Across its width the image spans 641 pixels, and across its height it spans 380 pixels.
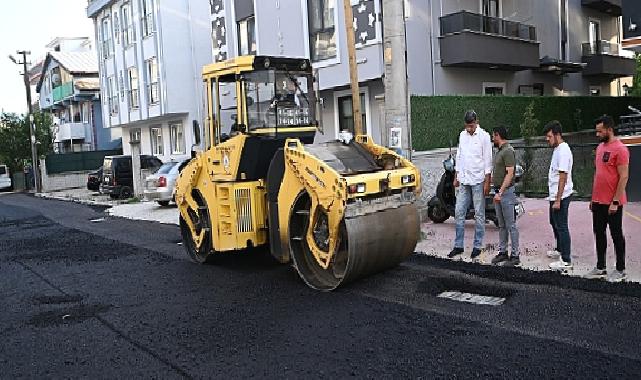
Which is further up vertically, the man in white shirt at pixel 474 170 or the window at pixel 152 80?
the window at pixel 152 80

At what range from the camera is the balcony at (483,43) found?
60.2 ft

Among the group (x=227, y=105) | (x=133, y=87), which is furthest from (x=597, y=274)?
(x=133, y=87)

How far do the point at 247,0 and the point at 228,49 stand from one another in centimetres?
218

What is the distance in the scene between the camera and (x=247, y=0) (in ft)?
75.1

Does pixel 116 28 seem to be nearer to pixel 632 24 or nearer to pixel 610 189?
pixel 632 24

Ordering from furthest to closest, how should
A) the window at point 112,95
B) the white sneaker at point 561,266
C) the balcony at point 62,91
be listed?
the balcony at point 62,91, the window at point 112,95, the white sneaker at point 561,266

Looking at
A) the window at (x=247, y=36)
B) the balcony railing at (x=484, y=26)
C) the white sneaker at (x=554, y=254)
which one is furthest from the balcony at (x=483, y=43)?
the white sneaker at (x=554, y=254)

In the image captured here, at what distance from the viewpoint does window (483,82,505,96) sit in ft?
67.4

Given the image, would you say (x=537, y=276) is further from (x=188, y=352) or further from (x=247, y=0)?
(x=247, y=0)

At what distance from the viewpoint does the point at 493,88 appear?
21.0m

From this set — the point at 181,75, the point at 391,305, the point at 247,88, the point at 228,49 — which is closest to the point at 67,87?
the point at 181,75

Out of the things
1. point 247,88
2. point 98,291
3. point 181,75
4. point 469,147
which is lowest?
point 98,291

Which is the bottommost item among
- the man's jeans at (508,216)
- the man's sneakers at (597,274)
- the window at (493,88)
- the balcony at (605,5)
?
the man's sneakers at (597,274)

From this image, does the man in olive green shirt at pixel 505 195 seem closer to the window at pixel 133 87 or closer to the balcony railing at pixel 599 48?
the balcony railing at pixel 599 48
